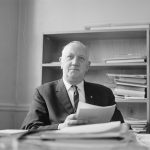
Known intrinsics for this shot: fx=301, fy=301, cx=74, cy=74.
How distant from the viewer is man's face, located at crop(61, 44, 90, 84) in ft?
6.97

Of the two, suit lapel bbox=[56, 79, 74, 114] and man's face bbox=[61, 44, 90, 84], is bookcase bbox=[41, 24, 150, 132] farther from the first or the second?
suit lapel bbox=[56, 79, 74, 114]

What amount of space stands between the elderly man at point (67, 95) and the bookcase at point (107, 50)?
718 mm

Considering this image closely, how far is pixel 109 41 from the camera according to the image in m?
3.20

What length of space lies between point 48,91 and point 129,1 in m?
1.62

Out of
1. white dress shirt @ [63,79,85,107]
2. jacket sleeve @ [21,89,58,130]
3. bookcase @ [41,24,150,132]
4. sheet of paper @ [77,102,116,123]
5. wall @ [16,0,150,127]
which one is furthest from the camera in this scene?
wall @ [16,0,150,127]

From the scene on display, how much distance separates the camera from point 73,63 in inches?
84.7

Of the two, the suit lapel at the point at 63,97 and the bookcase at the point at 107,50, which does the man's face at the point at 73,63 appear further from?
the bookcase at the point at 107,50

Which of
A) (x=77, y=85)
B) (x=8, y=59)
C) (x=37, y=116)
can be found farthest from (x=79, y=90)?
(x=8, y=59)

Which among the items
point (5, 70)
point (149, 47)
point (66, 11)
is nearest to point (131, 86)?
point (149, 47)

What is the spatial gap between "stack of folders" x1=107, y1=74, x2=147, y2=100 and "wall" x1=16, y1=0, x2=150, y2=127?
652mm

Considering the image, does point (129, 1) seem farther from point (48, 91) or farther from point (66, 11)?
point (48, 91)

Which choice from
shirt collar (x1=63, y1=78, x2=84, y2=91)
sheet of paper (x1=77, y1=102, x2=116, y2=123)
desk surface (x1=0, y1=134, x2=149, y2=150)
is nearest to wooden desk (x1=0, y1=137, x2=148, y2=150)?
desk surface (x1=0, y1=134, x2=149, y2=150)

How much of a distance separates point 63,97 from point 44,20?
63.3 inches

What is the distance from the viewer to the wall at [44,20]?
319cm
